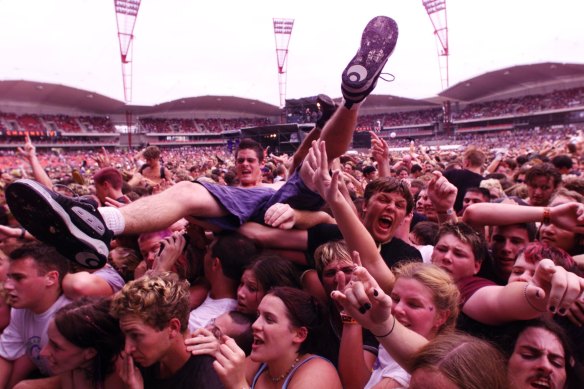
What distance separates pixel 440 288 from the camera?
5.99ft

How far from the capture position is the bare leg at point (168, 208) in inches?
97.6

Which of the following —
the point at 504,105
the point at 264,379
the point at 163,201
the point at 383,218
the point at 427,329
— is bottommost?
the point at 264,379

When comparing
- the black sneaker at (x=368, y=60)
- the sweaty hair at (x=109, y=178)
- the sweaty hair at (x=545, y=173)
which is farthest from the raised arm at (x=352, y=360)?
the sweaty hair at (x=109, y=178)

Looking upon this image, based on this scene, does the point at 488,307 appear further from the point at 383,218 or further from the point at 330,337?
the point at 383,218

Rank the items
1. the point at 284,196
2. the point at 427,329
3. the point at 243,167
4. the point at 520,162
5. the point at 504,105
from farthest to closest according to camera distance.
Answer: the point at 504,105, the point at 520,162, the point at 243,167, the point at 284,196, the point at 427,329

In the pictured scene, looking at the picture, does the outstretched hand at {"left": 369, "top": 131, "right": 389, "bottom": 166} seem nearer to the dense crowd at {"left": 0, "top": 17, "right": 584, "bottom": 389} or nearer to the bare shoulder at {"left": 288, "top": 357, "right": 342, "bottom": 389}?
the dense crowd at {"left": 0, "top": 17, "right": 584, "bottom": 389}

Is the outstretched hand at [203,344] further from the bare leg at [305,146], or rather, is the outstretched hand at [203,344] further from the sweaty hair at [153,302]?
the bare leg at [305,146]

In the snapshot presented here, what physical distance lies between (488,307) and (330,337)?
2.68 feet

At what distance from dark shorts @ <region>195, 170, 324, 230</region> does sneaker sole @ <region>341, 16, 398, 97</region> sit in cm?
77

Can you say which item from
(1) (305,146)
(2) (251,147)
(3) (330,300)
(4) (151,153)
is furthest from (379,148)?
(4) (151,153)

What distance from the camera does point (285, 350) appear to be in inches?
77.7

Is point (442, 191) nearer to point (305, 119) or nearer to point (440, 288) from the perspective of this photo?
point (440, 288)

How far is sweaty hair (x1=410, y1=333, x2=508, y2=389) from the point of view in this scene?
1.22m

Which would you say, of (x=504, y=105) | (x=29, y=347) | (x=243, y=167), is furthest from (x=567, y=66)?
(x=29, y=347)
